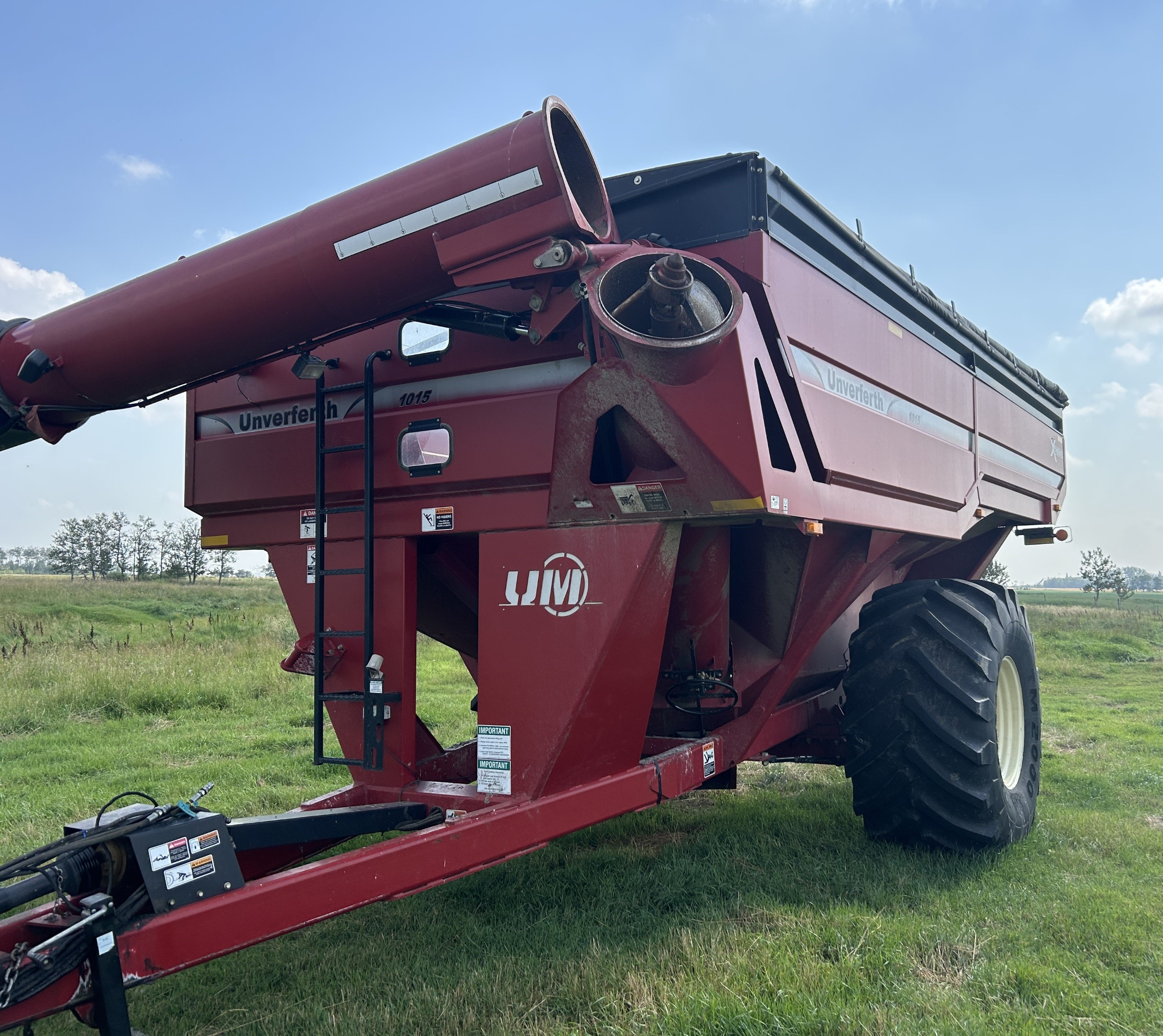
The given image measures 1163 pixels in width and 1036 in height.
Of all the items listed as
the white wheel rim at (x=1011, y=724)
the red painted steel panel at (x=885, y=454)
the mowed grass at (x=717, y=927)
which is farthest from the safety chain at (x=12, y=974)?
the white wheel rim at (x=1011, y=724)

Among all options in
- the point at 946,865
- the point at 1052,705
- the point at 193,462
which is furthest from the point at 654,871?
the point at 1052,705

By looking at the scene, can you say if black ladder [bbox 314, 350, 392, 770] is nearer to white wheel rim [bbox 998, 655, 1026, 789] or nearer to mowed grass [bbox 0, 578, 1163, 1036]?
mowed grass [bbox 0, 578, 1163, 1036]

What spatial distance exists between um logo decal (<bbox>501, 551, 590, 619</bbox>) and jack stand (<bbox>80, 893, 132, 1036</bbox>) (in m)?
1.72

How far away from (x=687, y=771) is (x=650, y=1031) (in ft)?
3.94

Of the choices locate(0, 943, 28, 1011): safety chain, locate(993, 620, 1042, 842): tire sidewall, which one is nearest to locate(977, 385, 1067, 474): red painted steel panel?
locate(993, 620, 1042, 842): tire sidewall

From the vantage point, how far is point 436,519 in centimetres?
381

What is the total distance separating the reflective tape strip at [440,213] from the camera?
3096mm

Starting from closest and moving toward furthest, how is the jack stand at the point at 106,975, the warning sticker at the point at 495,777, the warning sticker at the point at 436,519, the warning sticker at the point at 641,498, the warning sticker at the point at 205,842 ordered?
the jack stand at the point at 106,975 → the warning sticker at the point at 205,842 → the warning sticker at the point at 641,498 → the warning sticker at the point at 495,777 → the warning sticker at the point at 436,519

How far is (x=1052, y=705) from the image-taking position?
10906 mm

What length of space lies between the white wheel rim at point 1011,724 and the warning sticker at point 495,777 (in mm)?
2915

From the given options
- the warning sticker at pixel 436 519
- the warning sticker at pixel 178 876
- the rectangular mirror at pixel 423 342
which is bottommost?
the warning sticker at pixel 178 876

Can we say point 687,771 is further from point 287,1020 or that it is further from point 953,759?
point 287,1020

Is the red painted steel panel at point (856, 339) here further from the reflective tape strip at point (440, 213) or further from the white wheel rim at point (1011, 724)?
the white wheel rim at point (1011, 724)

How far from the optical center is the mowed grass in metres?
2.78
